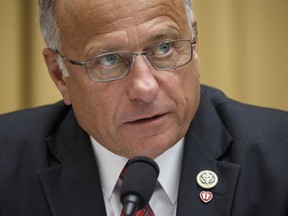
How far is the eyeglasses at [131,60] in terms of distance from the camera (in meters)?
1.74

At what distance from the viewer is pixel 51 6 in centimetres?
188

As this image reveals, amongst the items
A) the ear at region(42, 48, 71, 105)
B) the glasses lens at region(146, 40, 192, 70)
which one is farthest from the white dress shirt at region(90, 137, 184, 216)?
the glasses lens at region(146, 40, 192, 70)

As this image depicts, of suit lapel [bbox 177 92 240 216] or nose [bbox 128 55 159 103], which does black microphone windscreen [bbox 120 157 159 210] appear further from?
suit lapel [bbox 177 92 240 216]

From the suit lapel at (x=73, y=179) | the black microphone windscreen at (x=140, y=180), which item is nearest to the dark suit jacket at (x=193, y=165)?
the suit lapel at (x=73, y=179)

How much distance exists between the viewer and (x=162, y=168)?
76.1 inches

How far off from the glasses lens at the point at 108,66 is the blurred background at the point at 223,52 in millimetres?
1089

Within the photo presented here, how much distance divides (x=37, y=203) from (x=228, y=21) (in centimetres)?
141

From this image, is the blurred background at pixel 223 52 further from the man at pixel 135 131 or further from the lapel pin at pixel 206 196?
the lapel pin at pixel 206 196

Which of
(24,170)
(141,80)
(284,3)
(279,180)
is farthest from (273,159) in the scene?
(284,3)

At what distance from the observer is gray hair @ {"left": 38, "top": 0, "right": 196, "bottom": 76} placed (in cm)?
187

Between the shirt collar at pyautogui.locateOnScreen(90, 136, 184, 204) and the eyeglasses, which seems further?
the shirt collar at pyautogui.locateOnScreen(90, 136, 184, 204)

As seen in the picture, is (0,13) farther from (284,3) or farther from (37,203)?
(284,3)

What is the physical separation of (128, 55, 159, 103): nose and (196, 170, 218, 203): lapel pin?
41 centimetres

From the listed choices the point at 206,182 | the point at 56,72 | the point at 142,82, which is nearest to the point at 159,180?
the point at 206,182
